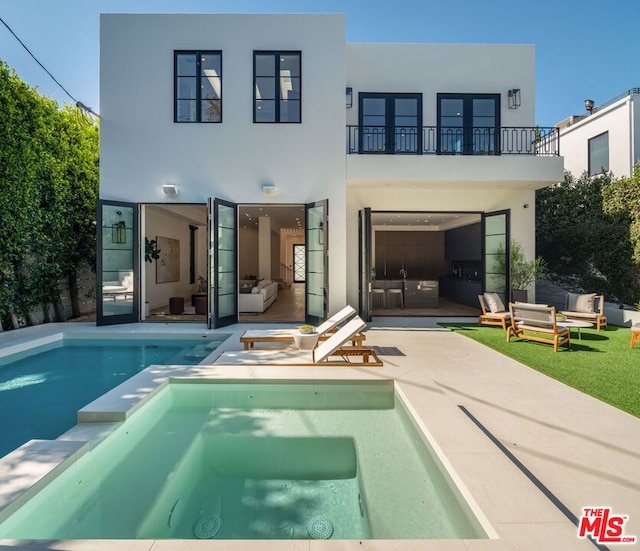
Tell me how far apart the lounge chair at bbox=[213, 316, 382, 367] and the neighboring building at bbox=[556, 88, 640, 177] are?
38.7 feet

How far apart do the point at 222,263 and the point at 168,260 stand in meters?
5.39

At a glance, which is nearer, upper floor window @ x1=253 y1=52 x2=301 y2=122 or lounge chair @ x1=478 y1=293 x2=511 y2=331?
lounge chair @ x1=478 y1=293 x2=511 y2=331

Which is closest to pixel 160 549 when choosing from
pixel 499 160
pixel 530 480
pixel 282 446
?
pixel 282 446

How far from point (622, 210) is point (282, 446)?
11.0 m

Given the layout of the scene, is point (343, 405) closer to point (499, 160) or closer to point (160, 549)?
point (160, 549)

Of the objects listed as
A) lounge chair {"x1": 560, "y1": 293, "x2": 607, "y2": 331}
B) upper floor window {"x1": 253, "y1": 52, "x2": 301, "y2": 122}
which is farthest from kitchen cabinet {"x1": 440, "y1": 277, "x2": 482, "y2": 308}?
upper floor window {"x1": 253, "y1": 52, "x2": 301, "y2": 122}

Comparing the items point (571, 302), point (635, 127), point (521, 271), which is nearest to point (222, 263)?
point (521, 271)

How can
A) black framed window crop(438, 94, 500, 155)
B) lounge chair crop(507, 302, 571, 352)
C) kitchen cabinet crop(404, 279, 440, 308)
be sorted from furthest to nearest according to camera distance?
kitchen cabinet crop(404, 279, 440, 308) < black framed window crop(438, 94, 500, 155) < lounge chair crop(507, 302, 571, 352)

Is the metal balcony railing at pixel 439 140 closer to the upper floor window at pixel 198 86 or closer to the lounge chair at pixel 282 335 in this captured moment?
the upper floor window at pixel 198 86

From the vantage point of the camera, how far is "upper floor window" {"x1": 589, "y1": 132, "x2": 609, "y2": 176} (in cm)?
1420

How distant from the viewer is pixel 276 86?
8336mm

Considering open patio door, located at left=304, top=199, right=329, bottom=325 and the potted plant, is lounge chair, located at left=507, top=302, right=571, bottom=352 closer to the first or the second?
the potted plant

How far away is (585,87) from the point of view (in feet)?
54.4

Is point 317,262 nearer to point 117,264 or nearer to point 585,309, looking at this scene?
point 117,264
